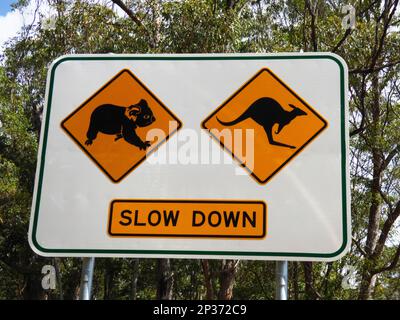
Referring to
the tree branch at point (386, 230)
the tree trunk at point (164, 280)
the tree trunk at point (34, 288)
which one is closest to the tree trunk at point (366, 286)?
the tree branch at point (386, 230)

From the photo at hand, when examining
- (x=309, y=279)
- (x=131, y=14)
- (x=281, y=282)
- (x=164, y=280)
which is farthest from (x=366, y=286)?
(x=281, y=282)

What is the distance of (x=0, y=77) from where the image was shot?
1139cm

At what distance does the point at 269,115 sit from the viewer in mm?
1644

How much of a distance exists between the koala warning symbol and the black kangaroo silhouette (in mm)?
233

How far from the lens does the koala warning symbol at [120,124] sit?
1711mm

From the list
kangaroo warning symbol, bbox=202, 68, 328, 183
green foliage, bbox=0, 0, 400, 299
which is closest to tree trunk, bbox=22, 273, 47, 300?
green foliage, bbox=0, 0, 400, 299

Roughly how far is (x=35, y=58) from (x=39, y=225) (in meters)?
8.53

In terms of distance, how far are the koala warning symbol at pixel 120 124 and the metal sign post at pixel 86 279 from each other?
30 centimetres

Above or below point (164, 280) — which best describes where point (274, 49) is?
above

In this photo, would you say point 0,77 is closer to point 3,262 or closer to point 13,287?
point 3,262

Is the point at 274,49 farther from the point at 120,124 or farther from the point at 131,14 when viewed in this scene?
the point at 120,124

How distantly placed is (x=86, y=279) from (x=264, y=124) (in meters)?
0.80

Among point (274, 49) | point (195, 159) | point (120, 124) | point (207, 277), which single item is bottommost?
point (207, 277)

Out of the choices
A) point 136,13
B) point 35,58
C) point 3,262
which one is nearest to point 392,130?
point 136,13
